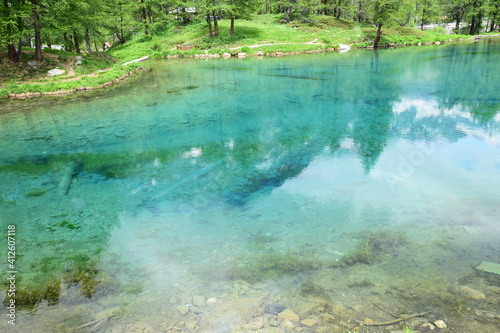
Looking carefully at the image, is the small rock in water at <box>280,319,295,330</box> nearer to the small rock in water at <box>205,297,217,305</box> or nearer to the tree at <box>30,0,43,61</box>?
the small rock in water at <box>205,297,217,305</box>

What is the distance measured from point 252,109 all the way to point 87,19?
21739 millimetres

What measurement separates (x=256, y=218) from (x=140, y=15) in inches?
2307

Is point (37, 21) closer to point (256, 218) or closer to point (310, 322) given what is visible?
point (256, 218)

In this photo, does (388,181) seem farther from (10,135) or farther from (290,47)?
(290,47)

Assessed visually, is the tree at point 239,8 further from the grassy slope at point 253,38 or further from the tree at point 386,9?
the tree at point 386,9

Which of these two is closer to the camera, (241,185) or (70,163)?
(241,185)

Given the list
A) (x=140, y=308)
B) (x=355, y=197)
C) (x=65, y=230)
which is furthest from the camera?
(x=355, y=197)

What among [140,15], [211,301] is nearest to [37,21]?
[211,301]

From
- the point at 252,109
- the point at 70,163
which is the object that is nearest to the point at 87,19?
the point at 252,109

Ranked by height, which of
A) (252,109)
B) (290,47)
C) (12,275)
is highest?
(290,47)

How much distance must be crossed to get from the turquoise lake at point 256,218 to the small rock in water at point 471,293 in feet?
0.14

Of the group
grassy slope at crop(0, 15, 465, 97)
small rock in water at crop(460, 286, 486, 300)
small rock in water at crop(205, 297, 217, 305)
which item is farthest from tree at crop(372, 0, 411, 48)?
small rock in water at crop(205, 297, 217, 305)

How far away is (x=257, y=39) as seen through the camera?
44125 millimetres

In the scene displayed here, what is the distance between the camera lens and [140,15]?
5412cm
